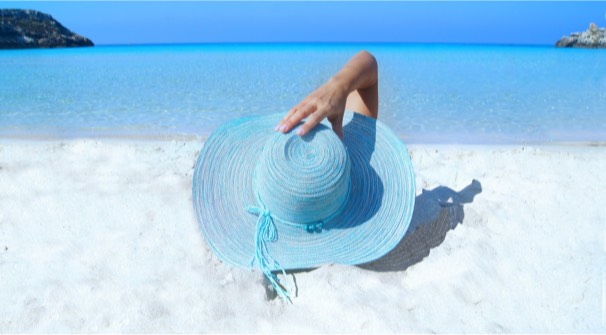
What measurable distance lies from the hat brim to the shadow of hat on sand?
12cm

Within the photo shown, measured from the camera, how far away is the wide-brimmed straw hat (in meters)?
1.92

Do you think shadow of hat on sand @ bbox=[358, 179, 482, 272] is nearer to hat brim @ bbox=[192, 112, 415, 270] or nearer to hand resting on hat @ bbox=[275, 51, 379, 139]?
hat brim @ bbox=[192, 112, 415, 270]

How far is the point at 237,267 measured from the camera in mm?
1987

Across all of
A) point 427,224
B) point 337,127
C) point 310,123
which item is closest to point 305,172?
point 310,123

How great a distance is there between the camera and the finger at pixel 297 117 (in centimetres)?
194

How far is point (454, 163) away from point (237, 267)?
2138mm

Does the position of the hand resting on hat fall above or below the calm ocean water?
above

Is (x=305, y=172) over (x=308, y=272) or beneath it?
over

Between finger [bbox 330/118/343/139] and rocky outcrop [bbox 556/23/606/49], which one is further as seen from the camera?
rocky outcrop [bbox 556/23/606/49]

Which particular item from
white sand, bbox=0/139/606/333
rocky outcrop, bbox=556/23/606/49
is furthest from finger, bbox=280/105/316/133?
rocky outcrop, bbox=556/23/606/49

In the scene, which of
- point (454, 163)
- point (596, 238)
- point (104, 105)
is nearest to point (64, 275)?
point (596, 238)

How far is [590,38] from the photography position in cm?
3522

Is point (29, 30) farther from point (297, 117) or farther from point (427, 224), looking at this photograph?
point (427, 224)

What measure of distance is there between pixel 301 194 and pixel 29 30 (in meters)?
36.8
